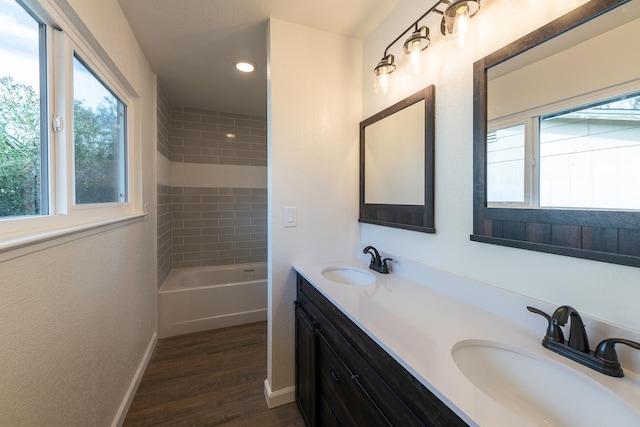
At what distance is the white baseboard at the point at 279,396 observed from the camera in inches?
63.4

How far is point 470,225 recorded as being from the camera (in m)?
1.08

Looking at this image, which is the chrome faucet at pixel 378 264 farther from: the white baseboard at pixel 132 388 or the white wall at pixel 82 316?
the white baseboard at pixel 132 388

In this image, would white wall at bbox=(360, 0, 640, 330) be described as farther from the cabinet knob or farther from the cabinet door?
the cabinet knob

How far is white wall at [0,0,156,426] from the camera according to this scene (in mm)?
744

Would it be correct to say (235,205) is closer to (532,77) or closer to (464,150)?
(464,150)

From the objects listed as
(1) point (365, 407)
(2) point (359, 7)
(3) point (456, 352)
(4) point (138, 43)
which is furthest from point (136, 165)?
(3) point (456, 352)

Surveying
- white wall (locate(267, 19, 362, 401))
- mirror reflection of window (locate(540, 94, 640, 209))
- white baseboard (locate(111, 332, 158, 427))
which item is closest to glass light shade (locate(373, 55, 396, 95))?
white wall (locate(267, 19, 362, 401))

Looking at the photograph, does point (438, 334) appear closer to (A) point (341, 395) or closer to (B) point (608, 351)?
(B) point (608, 351)

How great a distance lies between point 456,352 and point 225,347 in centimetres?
217

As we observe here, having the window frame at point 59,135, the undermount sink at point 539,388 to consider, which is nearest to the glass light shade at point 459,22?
the undermount sink at point 539,388

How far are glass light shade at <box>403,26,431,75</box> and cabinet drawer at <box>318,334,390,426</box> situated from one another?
1.44m

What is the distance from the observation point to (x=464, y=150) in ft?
3.62

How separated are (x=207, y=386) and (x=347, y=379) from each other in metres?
1.37

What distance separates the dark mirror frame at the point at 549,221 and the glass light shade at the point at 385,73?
50cm
